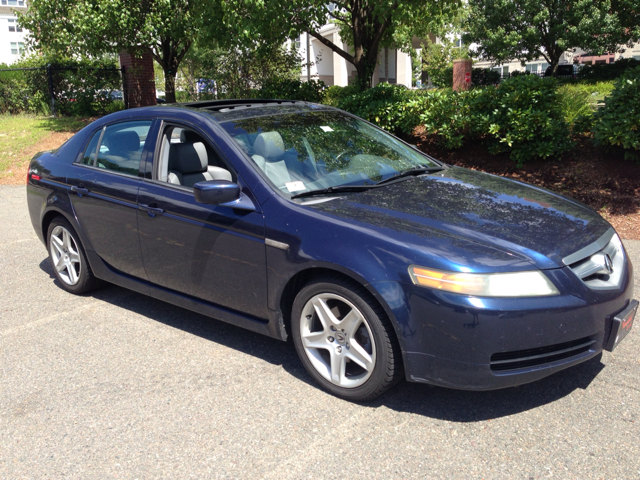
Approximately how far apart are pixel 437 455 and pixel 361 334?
0.76m

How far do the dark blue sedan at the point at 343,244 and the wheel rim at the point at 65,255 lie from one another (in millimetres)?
70

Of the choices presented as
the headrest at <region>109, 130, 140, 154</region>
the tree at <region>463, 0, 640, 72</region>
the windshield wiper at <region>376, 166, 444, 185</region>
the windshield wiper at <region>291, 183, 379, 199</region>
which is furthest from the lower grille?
the tree at <region>463, 0, 640, 72</region>

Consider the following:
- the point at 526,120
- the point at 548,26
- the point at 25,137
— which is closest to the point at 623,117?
the point at 526,120

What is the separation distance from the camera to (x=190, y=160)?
165 inches

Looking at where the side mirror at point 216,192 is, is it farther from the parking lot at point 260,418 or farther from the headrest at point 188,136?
the parking lot at point 260,418

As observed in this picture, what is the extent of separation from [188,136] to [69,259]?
1.83 metres

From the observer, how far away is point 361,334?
10.7ft

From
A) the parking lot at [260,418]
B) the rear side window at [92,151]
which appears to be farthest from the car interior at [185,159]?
the parking lot at [260,418]

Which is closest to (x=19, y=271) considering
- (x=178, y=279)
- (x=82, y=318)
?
(x=82, y=318)

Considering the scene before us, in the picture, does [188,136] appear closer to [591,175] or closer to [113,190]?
[113,190]

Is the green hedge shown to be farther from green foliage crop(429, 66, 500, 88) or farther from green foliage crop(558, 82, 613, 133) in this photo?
green foliage crop(429, 66, 500, 88)

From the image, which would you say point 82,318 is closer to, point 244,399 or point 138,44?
point 244,399

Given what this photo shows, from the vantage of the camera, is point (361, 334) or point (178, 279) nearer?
point (361, 334)

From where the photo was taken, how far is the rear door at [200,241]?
3607 mm
